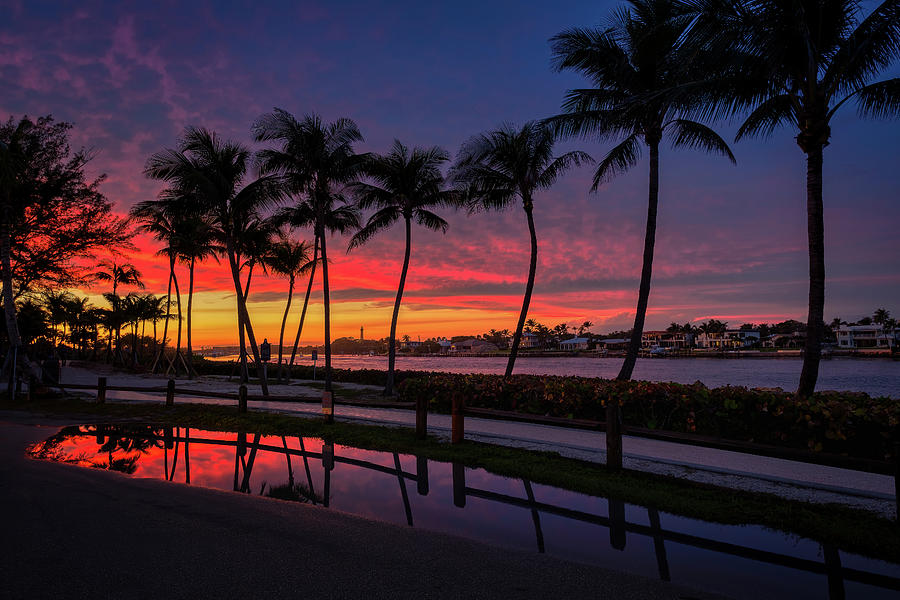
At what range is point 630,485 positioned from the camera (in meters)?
7.67

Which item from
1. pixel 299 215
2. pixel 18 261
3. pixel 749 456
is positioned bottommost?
pixel 749 456

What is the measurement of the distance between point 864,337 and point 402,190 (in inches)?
7385

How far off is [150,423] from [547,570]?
532 inches

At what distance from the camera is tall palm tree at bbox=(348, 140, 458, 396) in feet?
78.0

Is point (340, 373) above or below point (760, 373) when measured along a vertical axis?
above

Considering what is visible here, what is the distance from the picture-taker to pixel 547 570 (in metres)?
4.77

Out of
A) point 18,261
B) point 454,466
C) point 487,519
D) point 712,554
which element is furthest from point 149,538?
point 18,261

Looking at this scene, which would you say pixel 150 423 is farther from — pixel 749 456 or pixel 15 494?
pixel 749 456

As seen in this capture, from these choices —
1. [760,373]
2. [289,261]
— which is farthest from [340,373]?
[760,373]

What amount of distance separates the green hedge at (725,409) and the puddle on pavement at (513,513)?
3.00 metres

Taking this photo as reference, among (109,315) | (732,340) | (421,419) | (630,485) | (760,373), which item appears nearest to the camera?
(630,485)

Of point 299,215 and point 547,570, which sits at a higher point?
point 299,215

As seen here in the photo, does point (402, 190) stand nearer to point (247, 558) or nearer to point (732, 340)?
point (247, 558)

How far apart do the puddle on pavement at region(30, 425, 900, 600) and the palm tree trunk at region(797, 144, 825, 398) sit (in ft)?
28.6
